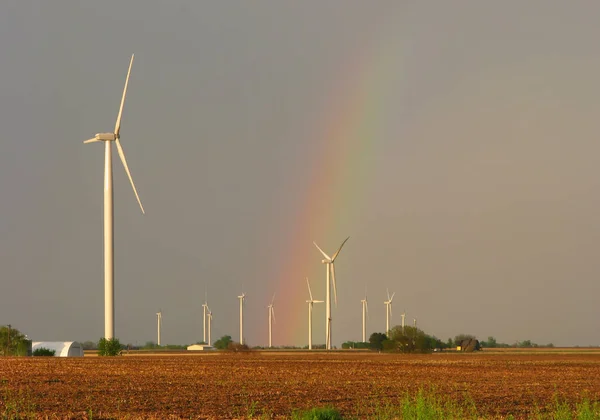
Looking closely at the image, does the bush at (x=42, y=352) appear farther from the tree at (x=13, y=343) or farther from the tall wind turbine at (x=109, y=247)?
the tall wind turbine at (x=109, y=247)

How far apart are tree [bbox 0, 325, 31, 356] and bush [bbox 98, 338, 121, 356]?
22.7 metres

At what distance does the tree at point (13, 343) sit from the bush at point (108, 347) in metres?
22.7

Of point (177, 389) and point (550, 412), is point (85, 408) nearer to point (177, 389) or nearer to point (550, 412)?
point (177, 389)


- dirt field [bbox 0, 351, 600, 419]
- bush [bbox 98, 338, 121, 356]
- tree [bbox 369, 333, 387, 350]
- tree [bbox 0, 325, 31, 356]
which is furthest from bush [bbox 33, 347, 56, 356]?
tree [bbox 369, 333, 387, 350]

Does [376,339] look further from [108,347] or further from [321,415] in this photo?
[321,415]

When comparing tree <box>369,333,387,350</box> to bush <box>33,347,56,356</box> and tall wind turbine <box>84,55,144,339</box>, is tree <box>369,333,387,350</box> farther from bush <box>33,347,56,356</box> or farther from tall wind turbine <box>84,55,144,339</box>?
tall wind turbine <box>84,55,144,339</box>

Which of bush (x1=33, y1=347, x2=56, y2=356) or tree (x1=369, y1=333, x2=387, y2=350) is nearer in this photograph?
bush (x1=33, y1=347, x2=56, y2=356)

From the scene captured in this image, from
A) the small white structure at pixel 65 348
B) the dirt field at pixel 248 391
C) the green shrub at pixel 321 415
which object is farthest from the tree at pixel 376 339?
the green shrub at pixel 321 415

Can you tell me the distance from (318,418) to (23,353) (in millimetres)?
101332

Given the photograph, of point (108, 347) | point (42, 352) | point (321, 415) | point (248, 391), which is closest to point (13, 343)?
point (42, 352)

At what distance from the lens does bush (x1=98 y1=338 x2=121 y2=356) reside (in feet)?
334

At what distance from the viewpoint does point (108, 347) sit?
335 feet

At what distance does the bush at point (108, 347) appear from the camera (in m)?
102

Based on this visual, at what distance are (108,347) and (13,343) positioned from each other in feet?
84.4
